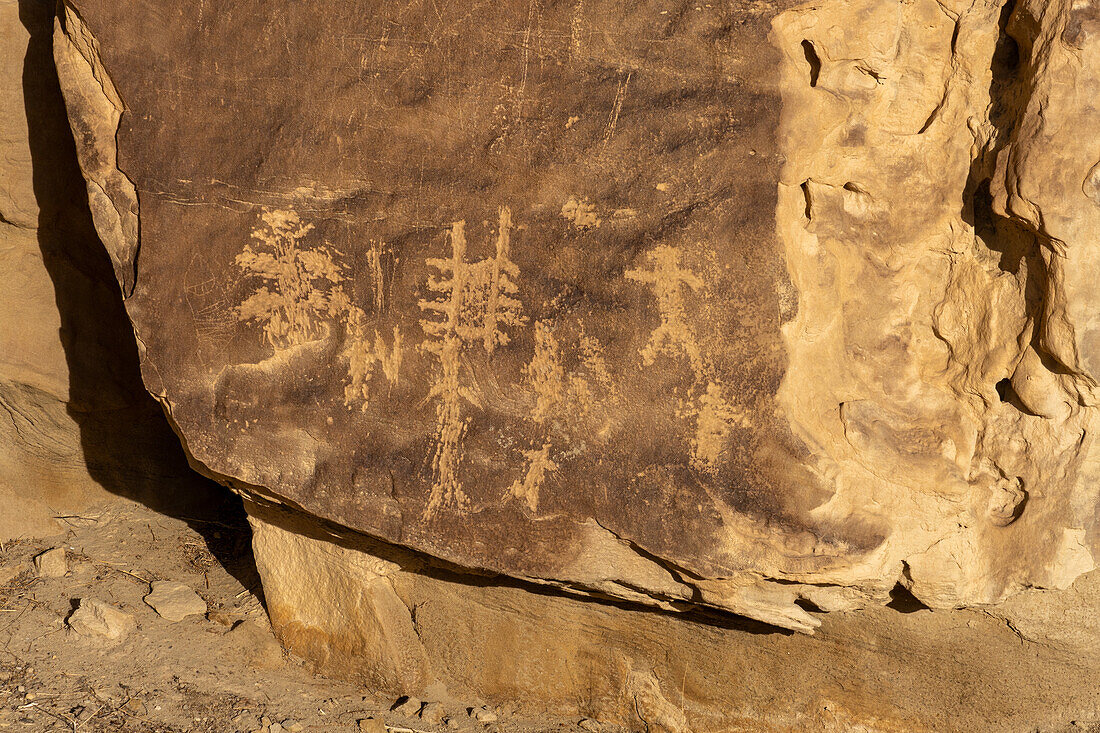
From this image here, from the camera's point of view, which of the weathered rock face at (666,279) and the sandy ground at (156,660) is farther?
the sandy ground at (156,660)

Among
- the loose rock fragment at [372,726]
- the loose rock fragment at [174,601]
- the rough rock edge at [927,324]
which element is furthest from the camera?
the loose rock fragment at [174,601]

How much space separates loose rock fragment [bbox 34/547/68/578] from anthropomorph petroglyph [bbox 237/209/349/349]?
1.31 m

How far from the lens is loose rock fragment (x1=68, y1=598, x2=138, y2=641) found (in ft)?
8.25

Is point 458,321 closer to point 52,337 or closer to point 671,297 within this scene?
point 671,297

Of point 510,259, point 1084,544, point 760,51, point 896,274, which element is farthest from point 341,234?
point 1084,544

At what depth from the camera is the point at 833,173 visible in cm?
175

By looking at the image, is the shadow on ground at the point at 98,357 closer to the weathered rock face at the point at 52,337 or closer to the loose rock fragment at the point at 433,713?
the weathered rock face at the point at 52,337

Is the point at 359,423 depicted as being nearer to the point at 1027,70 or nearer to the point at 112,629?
the point at 112,629

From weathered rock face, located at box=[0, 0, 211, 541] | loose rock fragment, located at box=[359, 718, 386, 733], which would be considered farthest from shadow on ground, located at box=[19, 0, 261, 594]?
loose rock fragment, located at box=[359, 718, 386, 733]

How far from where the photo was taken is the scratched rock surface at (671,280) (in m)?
1.69

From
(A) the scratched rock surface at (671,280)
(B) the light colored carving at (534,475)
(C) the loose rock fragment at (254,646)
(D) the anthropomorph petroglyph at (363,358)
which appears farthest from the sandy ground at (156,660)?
(D) the anthropomorph petroglyph at (363,358)

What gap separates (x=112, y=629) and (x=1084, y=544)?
7.87 feet

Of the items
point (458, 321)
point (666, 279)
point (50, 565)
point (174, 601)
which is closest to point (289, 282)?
point (458, 321)

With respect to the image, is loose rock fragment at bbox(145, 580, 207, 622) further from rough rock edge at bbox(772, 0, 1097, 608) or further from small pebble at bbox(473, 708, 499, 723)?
rough rock edge at bbox(772, 0, 1097, 608)
